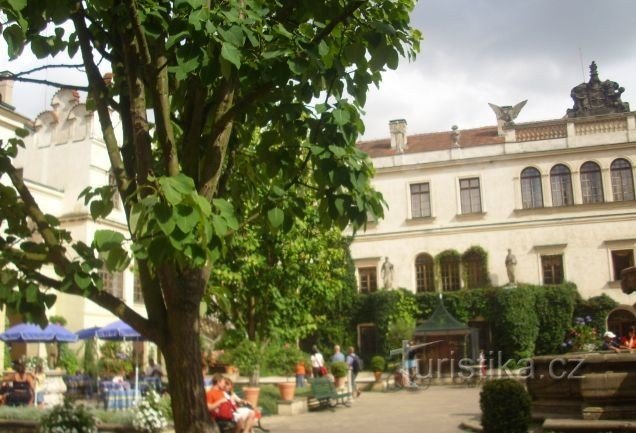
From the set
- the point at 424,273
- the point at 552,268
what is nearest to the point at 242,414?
the point at 424,273

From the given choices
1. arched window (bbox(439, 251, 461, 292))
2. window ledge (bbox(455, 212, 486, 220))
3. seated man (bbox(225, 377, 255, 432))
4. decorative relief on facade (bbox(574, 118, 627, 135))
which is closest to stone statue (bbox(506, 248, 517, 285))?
arched window (bbox(439, 251, 461, 292))

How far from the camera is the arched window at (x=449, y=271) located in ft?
120

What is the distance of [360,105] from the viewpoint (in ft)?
16.2

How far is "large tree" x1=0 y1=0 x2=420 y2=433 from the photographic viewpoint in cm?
406

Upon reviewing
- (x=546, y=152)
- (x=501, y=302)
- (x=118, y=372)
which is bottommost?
(x=118, y=372)

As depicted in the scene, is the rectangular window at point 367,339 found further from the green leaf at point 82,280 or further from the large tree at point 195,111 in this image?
the green leaf at point 82,280

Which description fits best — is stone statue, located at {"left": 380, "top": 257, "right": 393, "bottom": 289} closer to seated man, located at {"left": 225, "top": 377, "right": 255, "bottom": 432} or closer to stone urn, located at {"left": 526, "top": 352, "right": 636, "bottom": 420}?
stone urn, located at {"left": 526, "top": 352, "right": 636, "bottom": 420}

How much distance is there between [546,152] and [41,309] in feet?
112

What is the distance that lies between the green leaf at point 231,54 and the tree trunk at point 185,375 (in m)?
1.50

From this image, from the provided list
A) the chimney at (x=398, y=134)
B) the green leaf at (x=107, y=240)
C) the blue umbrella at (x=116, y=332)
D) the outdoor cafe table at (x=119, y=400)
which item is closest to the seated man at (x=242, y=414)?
the outdoor cafe table at (x=119, y=400)

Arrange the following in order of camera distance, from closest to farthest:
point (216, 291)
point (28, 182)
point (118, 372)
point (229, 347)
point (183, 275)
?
point (183, 275), point (216, 291), point (229, 347), point (118, 372), point (28, 182)

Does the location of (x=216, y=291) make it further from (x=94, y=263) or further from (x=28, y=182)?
(x=28, y=182)

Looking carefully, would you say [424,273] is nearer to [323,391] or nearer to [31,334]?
[323,391]

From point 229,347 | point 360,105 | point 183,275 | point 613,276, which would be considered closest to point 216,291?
point 183,275
